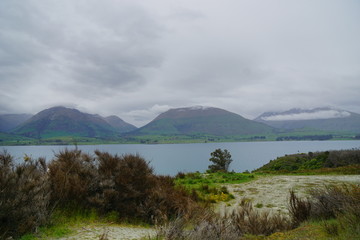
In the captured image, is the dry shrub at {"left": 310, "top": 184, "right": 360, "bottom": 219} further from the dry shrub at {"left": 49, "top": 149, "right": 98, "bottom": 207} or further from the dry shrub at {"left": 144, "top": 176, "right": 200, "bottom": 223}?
the dry shrub at {"left": 49, "top": 149, "right": 98, "bottom": 207}

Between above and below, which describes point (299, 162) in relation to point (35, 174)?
below

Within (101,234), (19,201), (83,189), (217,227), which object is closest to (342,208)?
(217,227)

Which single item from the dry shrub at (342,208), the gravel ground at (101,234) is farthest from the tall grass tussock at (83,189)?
the dry shrub at (342,208)

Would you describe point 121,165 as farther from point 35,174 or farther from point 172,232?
point 172,232

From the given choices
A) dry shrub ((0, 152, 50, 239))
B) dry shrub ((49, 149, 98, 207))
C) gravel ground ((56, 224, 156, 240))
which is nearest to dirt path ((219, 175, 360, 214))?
gravel ground ((56, 224, 156, 240))

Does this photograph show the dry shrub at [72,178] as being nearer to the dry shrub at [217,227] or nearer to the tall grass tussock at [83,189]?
the tall grass tussock at [83,189]

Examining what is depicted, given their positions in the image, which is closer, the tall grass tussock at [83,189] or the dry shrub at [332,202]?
the tall grass tussock at [83,189]

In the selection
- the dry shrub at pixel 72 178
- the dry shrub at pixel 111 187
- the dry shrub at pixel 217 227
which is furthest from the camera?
the dry shrub at pixel 111 187

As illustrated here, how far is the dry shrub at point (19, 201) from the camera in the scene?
519 cm

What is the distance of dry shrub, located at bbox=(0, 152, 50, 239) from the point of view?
5.19 m

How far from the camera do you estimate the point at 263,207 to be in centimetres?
1188

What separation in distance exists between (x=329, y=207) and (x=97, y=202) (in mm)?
6512

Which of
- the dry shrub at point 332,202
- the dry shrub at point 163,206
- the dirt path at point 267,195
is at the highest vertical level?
the dry shrub at point 332,202

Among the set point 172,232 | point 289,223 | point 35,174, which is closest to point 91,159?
point 35,174
